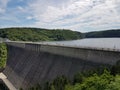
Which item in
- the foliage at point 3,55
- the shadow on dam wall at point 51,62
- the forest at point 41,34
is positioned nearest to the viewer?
the shadow on dam wall at point 51,62

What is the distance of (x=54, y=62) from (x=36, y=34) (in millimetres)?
99338

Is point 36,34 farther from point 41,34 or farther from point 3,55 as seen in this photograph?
point 3,55

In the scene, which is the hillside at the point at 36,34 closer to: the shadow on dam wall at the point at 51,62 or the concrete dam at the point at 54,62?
the shadow on dam wall at the point at 51,62

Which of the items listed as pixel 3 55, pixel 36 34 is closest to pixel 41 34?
pixel 36 34

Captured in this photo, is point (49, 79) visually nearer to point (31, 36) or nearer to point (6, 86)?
point (6, 86)

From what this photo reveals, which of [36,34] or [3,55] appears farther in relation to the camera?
[36,34]

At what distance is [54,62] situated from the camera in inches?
1372

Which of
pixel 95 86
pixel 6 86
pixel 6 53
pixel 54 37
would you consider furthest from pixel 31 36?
pixel 95 86

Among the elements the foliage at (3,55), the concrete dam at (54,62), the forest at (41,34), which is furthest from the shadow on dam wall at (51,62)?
the forest at (41,34)

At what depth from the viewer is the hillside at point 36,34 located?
382 ft

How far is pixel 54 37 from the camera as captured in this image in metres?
144

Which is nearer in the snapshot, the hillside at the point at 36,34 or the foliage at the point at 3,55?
the foliage at the point at 3,55

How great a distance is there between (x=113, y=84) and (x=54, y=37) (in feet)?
427

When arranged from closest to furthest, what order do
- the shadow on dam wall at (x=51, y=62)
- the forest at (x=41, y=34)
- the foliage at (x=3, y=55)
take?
the shadow on dam wall at (x=51, y=62) → the foliage at (x=3, y=55) → the forest at (x=41, y=34)
